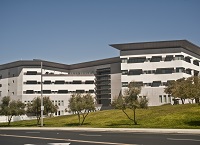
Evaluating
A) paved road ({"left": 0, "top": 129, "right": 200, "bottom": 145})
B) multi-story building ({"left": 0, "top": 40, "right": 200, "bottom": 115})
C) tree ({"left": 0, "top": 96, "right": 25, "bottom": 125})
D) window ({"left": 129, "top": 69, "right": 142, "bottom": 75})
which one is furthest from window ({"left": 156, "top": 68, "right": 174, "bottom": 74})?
paved road ({"left": 0, "top": 129, "right": 200, "bottom": 145})

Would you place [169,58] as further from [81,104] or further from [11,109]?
[11,109]

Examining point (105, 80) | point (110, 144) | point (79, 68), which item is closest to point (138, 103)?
point (110, 144)

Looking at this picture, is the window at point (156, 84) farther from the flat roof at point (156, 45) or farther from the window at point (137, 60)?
the flat roof at point (156, 45)

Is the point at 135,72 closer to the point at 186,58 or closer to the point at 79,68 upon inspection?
the point at 186,58

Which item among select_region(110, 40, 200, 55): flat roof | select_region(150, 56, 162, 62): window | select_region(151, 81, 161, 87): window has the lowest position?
select_region(151, 81, 161, 87): window

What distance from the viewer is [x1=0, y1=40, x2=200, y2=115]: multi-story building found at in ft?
271

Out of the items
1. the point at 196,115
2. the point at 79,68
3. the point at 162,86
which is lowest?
the point at 196,115

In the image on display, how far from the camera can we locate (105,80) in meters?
99.3

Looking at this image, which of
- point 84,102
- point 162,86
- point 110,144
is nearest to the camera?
point 110,144

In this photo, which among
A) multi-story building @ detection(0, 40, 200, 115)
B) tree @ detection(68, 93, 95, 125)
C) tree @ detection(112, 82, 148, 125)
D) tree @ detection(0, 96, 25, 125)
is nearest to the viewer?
tree @ detection(112, 82, 148, 125)

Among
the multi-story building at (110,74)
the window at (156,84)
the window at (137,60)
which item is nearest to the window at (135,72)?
the multi-story building at (110,74)

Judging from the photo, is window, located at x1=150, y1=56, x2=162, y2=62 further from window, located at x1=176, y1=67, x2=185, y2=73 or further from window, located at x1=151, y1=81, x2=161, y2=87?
window, located at x1=151, y1=81, x2=161, y2=87

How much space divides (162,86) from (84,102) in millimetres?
47999

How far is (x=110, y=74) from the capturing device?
96.8 metres
